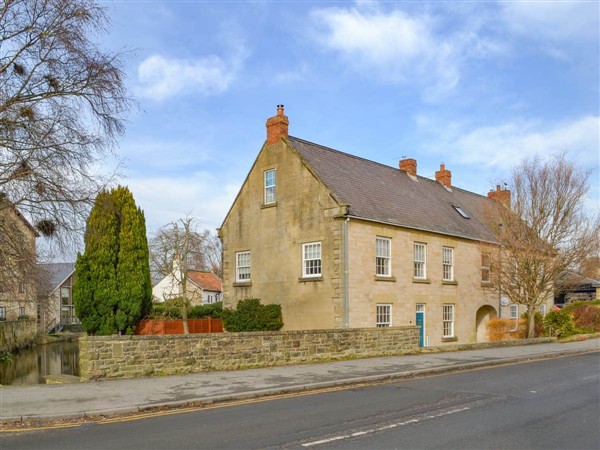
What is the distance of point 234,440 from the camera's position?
818cm

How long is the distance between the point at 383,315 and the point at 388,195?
6.68 meters

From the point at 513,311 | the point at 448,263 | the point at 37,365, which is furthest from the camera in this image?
the point at 513,311

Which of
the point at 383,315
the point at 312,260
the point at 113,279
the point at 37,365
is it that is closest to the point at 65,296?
the point at 37,365

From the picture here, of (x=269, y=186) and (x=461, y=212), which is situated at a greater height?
(x=269, y=186)

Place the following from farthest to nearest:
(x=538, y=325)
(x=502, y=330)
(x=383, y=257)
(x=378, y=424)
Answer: (x=538, y=325), (x=502, y=330), (x=383, y=257), (x=378, y=424)

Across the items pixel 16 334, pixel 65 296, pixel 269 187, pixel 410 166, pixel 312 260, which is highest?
pixel 410 166

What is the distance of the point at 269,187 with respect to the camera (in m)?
28.4

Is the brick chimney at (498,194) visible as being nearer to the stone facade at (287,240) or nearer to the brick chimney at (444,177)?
the brick chimney at (444,177)

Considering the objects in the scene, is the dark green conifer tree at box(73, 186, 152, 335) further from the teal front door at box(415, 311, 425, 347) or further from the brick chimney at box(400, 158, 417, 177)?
the brick chimney at box(400, 158, 417, 177)

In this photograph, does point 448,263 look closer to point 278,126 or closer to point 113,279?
point 278,126

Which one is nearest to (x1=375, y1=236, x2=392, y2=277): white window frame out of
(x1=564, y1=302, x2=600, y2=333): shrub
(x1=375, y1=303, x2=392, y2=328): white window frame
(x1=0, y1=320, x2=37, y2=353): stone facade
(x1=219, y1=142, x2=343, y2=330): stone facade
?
(x1=375, y1=303, x2=392, y2=328): white window frame

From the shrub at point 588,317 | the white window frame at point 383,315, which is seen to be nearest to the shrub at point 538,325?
the shrub at point 588,317

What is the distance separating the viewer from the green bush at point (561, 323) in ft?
105

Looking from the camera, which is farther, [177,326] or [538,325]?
[538,325]
